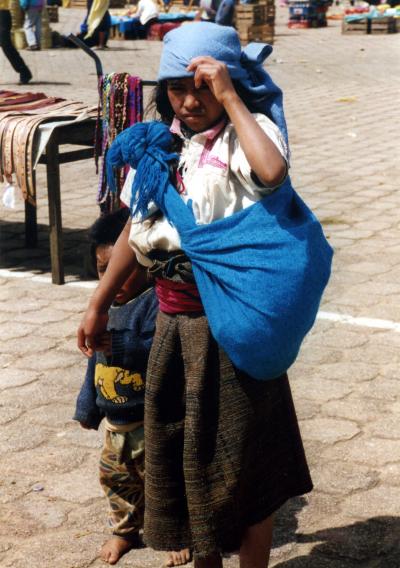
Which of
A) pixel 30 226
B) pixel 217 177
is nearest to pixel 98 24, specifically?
pixel 30 226

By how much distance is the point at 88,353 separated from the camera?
314cm

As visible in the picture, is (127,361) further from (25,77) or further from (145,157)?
(25,77)

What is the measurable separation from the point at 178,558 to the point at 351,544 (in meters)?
0.57

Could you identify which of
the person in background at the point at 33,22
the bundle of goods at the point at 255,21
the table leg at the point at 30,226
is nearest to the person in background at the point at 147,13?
the bundle of goods at the point at 255,21

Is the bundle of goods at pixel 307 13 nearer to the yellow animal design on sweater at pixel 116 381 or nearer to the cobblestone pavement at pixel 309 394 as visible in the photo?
the cobblestone pavement at pixel 309 394

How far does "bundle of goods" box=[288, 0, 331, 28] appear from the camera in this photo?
26.0m

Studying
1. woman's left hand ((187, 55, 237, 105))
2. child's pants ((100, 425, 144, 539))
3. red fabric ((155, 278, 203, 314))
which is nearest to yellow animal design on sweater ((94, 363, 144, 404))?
child's pants ((100, 425, 144, 539))

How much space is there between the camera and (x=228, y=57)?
8.86 feet

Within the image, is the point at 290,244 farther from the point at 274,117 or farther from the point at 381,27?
the point at 381,27

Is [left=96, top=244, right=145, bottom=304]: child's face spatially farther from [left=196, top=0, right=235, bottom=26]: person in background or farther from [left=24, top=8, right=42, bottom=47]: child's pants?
[left=24, top=8, right=42, bottom=47]: child's pants

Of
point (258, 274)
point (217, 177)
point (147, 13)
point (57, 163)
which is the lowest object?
point (147, 13)

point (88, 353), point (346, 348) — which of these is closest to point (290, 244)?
point (88, 353)

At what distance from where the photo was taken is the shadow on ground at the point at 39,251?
6734mm

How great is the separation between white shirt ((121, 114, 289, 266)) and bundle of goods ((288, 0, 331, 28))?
24.0 m
